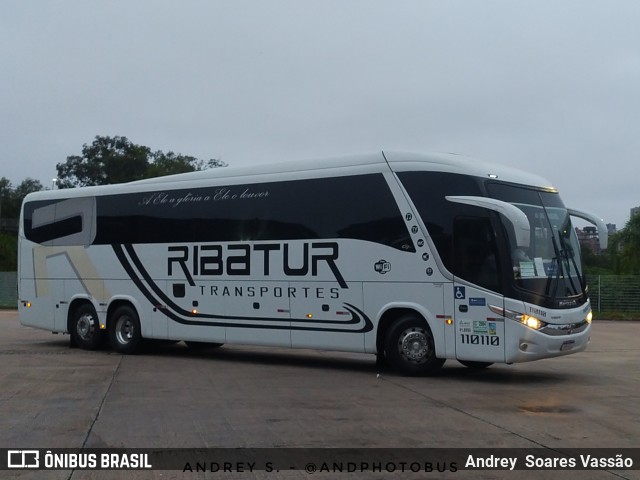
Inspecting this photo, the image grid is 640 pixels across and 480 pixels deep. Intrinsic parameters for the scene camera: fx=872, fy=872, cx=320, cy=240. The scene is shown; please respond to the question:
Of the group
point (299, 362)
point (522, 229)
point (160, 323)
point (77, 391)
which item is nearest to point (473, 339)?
point (522, 229)

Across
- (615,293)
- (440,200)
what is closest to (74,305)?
(440,200)

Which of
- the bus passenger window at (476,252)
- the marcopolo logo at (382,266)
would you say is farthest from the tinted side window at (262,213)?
the bus passenger window at (476,252)

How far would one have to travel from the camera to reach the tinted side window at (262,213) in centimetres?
1444

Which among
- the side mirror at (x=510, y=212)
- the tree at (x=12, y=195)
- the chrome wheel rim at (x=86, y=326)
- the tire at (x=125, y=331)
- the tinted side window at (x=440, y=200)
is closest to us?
the side mirror at (x=510, y=212)

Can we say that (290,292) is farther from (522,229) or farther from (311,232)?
(522,229)

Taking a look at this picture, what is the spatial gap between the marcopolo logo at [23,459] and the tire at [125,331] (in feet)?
33.1

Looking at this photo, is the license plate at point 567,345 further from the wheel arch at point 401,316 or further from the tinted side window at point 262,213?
the tinted side window at point 262,213

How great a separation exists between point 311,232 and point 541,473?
8.41 meters

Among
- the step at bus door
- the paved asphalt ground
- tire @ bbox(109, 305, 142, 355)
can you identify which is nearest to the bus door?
the step at bus door

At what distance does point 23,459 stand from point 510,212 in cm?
767

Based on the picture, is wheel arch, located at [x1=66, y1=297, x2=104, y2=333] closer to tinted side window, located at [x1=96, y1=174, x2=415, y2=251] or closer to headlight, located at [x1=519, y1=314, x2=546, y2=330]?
tinted side window, located at [x1=96, y1=174, x2=415, y2=251]

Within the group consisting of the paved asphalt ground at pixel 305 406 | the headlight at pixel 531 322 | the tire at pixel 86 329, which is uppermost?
the headlight at pixel 531 322

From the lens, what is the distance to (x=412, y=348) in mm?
14094

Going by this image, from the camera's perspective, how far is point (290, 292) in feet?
51.0
